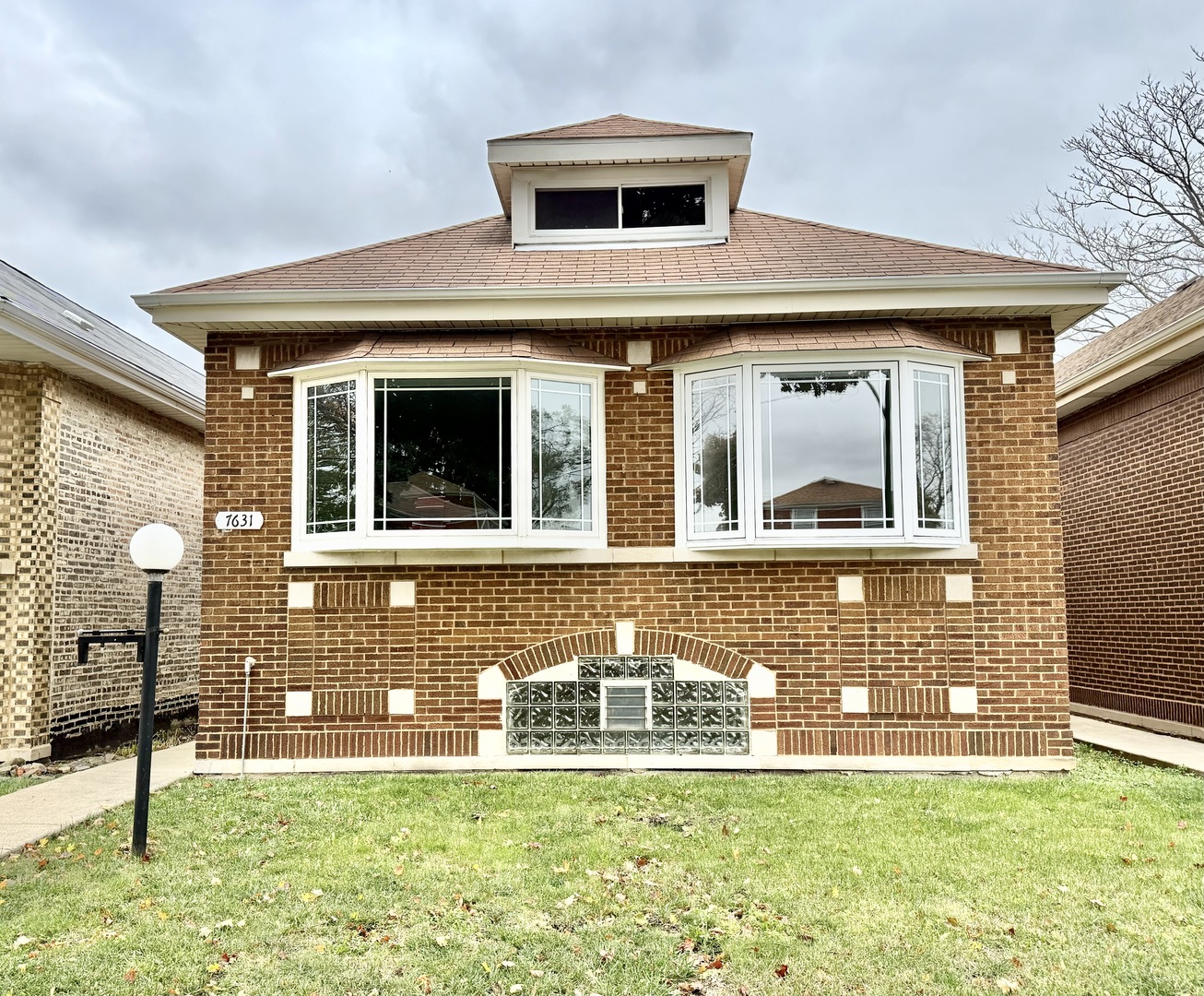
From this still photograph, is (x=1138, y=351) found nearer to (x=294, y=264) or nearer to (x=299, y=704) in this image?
(x=294, y=264)

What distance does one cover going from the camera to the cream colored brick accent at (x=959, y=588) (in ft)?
27.4

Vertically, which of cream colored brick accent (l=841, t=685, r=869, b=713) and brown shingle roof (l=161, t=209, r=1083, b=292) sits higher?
brown shingle roof (l=161, t=209, r=1083, b=292)

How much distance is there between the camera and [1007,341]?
8562 mm

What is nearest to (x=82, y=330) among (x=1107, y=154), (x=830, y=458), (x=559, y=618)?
(x=559, y=618)

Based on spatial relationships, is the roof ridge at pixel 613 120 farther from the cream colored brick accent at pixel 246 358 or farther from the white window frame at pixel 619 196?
the cream colored brick accent at pixel 246 358

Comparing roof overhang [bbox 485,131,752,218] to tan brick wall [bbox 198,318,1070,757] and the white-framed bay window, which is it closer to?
the white-framed bay window

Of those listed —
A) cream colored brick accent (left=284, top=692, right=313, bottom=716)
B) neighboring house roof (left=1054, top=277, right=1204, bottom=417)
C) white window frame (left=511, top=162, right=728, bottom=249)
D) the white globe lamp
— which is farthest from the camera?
white window frame (left=511, top=162, right=728, bottom=249)

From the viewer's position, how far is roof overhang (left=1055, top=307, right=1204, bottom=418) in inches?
359

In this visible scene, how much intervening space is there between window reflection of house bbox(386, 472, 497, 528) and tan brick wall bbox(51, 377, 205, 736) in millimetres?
4120

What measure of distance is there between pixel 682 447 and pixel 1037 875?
177 inches

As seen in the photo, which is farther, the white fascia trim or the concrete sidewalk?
the white fascia trim

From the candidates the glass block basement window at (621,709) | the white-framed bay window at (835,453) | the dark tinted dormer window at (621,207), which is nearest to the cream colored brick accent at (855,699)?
the glass block basement window at (621,709)

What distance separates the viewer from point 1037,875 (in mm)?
5344

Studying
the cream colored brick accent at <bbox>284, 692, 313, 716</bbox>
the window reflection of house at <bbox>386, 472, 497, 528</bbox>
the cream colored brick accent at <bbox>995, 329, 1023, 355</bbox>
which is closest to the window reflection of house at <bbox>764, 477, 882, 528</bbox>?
the cream colored brick accent at <bbox>995, 329, 1023, 355</bbox>
